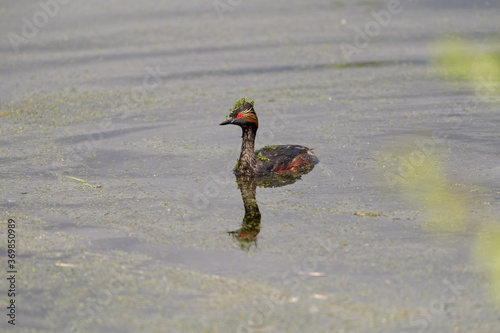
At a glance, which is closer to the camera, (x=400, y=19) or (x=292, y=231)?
(x=292, y=231)

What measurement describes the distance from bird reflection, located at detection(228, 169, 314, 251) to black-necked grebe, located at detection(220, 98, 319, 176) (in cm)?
9

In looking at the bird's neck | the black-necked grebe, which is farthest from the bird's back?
the bird's neck

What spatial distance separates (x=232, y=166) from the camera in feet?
35.5

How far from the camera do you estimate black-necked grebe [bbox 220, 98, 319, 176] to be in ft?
34.2

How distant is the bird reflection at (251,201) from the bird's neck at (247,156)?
11 centimetres

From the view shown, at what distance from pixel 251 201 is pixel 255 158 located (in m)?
1.22

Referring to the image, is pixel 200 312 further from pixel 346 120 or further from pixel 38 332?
pixel 346 120

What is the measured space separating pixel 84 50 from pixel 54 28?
81.2 inches

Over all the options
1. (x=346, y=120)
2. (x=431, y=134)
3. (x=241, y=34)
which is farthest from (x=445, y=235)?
(x=241, y=34)

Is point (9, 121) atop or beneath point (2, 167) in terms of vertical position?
atop

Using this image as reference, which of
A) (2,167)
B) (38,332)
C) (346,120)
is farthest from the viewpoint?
(346,120)

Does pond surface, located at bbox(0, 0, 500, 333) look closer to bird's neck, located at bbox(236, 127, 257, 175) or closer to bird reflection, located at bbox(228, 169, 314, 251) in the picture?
bird reflection, located at bbox(228, 169, 314, 251)

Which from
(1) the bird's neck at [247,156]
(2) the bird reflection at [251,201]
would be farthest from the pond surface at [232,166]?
(1) the bird's neck at [247,156]

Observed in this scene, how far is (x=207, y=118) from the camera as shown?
12906 mm
